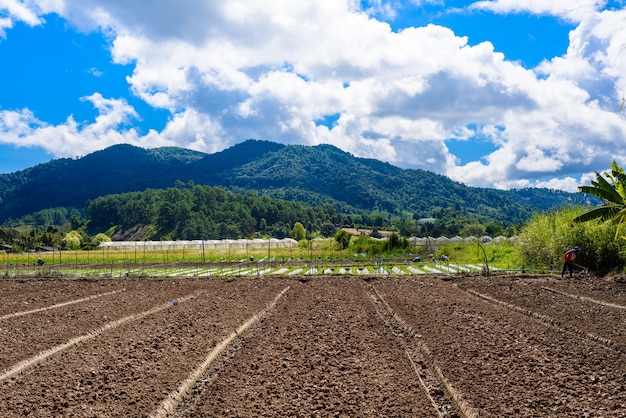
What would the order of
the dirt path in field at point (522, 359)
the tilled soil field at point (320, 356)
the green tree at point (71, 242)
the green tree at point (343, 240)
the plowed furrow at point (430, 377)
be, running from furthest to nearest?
the green tree at point (71, 242) → the green tree at point (343, 240) → the tilled soil field at point (320, 356) → the plowed furrow at point (430, 377) → the dirt path in field at point (522, 359)

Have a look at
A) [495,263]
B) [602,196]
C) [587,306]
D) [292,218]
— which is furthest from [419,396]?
[292,218]

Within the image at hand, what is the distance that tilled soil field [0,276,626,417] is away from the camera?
6973 millimetres

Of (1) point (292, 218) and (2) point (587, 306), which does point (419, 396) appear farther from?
(1) point (292, 218)

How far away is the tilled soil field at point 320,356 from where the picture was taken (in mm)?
6973

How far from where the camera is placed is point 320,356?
9445 millimetres

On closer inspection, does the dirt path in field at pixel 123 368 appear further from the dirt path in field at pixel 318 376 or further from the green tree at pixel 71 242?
the green tree at pixel 71 242

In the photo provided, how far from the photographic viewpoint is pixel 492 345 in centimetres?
991

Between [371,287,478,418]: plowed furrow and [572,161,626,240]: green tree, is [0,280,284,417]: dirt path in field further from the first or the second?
[572,161,626,240]: green tree

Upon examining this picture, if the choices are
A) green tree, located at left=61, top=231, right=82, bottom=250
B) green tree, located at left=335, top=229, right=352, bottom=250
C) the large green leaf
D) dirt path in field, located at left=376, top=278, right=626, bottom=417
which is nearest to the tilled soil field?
dirt path in field, located at left=376, top=278, right=626, bottom=417

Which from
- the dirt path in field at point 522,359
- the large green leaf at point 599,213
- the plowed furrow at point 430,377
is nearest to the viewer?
the dirt path in field at point 522,359

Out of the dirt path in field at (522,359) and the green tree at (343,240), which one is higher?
the green tree at (343,240)

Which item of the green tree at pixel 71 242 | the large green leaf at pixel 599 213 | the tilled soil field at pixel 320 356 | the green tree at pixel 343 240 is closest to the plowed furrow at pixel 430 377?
the tilled soil field at pixel 320 356

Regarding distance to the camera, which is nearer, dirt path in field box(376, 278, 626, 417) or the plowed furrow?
dirt path in field box(376, 278, 626, 417)

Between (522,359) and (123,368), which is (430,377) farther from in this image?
(123,368)
